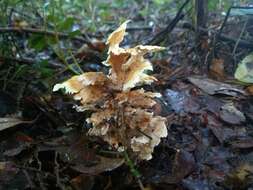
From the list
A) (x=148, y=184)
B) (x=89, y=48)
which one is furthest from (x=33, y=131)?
(x=89, y=48)

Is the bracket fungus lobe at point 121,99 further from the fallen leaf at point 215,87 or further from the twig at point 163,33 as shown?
the twig at point 163,33

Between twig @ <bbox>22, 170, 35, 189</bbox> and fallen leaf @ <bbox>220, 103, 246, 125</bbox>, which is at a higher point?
fallen leaf @ <bbox>220, 103, 246, 125</bbox>

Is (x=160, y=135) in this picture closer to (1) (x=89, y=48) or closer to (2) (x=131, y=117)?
(2) (x=131, y=117)

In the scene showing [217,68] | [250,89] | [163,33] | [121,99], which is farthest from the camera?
[163,33]

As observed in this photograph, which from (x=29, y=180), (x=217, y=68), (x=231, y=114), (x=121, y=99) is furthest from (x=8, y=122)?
(x=217, y=68)

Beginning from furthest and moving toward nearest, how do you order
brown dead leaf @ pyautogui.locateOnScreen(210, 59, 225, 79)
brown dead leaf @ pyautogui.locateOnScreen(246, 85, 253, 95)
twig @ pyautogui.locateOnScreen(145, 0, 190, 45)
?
twig @ pyautogui.locateOnScreen(145, 0, 190, 45) < brown dead leaf @ pyautogui.locateOnScreen(210, 59, 225, 79) < brown dead leaf @ pyautogui.locateOnScreen(246, 85, 253, 95)

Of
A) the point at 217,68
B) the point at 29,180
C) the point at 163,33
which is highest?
the point at 163,33

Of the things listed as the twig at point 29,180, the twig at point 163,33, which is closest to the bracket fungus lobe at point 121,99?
the twig at point 29,180

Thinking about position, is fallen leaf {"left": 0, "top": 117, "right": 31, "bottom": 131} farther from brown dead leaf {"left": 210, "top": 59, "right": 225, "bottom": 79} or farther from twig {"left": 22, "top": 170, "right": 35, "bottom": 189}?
brown dead leaf {"left": 210, "top": 59, "right": 225, "bottom": 79}

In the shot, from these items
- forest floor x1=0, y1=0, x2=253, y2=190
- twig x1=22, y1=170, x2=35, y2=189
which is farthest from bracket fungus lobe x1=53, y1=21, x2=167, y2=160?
twig x1=22, y1=170, x2=35, y2=189

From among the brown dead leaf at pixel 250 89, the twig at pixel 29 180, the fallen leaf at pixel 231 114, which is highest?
the brown dead leaf at pixel 250 89

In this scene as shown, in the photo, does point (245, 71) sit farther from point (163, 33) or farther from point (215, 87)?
point (163, 33)
